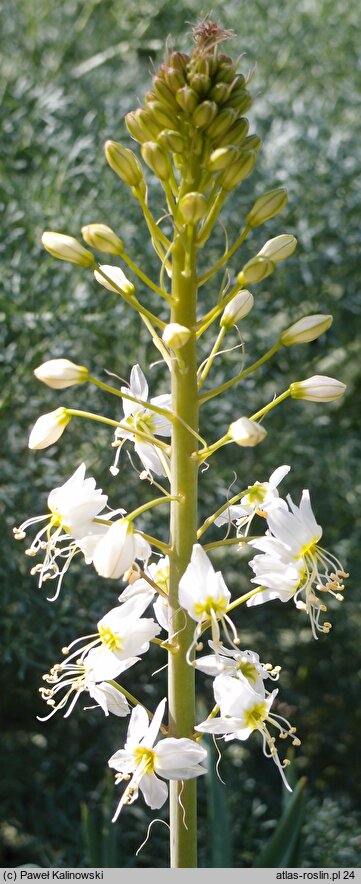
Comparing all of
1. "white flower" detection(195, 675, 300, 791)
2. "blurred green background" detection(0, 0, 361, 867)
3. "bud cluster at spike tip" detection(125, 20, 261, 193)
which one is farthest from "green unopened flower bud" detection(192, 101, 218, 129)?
"blurred green background" detection(0, 0, 361, 867)

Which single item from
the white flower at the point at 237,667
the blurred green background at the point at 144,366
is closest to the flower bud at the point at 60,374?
the white flower at the point at 237,667

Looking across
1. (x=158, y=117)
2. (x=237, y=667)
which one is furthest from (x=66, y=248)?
(x=237, y=667)

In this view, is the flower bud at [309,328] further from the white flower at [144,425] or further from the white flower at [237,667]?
the white flower at [237,667]

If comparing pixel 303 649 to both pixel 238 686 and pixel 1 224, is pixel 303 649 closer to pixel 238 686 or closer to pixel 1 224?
pixel 1 224

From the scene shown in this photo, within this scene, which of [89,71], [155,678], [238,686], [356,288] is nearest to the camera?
[238,686]

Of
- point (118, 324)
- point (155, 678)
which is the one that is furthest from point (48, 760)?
point (118, 324)

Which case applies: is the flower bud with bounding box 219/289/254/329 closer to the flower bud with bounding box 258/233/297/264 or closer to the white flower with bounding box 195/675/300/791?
the flower bud with bounding box 258/233/297/264

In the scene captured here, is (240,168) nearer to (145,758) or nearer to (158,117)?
(158,117)
